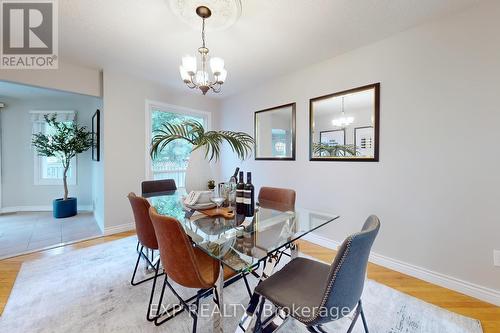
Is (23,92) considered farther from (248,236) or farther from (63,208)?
(248,236)

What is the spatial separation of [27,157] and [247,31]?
5.50 m

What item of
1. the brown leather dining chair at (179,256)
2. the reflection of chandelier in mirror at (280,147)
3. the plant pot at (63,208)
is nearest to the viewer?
the brown leather dining chair at (179,256)

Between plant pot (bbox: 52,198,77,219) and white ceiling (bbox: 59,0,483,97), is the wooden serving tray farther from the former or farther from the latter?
plant pot (bbox: 52,198,77,219)

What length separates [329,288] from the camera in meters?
0.85

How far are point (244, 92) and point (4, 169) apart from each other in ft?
17.3

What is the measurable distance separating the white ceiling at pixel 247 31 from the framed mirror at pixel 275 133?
667 millimetres

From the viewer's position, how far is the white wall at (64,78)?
2.46 meters

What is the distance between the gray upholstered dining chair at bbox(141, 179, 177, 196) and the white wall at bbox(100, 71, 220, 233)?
3.10ft

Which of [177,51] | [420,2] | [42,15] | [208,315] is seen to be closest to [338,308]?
[208,315]

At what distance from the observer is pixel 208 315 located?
1.50 meters

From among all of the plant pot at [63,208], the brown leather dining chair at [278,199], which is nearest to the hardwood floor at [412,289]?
the brown leather dining chair at [278,199]

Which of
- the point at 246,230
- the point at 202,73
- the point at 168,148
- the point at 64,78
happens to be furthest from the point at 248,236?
the point at 64,78

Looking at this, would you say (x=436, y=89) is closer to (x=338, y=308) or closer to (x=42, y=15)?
(x=338, y=308)

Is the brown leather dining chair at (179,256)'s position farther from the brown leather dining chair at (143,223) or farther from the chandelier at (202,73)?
the chandelier at (202,73)
